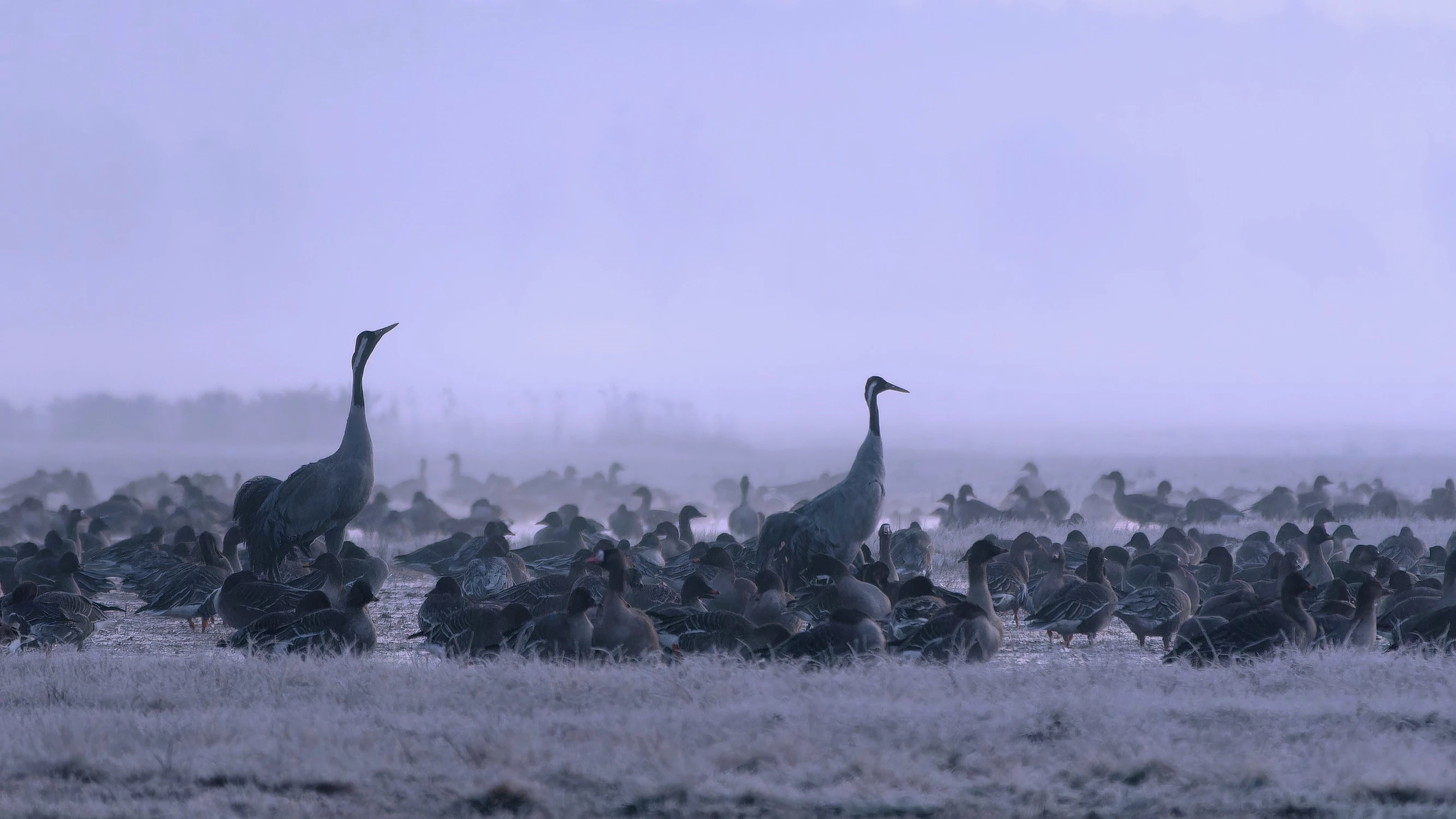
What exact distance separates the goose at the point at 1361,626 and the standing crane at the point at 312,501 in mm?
9655

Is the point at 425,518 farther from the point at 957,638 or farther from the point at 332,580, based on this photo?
the point at 957,638

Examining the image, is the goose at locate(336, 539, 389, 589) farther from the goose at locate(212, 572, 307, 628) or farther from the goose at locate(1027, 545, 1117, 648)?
the goose at locate(1027, 545, 1117, 648)

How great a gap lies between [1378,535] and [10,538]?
1010 inches

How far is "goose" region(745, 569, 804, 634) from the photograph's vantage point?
12.3 meters

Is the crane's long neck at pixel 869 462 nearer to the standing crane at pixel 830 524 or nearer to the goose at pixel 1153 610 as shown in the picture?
the standing crane at pixel 830 524

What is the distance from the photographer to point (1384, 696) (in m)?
7.96

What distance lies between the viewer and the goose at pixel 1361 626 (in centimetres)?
1060

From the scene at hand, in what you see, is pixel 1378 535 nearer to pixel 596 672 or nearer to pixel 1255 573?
pixel 1255 573

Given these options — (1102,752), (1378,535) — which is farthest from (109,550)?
(1378,535)

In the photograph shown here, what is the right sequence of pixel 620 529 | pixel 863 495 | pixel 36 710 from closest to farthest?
pixel 36 710, pixel 863 495, pixel 620 529

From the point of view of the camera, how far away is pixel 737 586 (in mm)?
13828

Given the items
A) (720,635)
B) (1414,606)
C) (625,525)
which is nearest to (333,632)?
(720,635)

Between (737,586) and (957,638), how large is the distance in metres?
3.92

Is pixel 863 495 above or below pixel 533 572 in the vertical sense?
above
